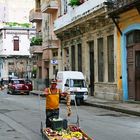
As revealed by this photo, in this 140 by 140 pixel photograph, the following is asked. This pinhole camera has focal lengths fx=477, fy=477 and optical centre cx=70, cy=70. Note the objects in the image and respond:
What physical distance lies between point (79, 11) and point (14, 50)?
4759cm

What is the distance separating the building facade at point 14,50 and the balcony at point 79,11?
3977 cm

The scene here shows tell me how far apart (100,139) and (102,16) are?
19054mm

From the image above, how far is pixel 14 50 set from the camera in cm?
8175

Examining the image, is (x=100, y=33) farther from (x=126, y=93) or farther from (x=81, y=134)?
(x=81, y=134)

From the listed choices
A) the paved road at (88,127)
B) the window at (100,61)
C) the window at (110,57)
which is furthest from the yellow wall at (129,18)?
the paved road at (88,127)

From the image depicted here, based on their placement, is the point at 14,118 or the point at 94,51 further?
the point at 94,51

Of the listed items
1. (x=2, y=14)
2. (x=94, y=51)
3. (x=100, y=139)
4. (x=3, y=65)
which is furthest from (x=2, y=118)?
(x=2, y=14)

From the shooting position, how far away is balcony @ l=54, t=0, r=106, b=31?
104ft

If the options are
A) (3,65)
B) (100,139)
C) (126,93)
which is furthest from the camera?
(3,65)

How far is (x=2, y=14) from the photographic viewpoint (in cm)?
8912

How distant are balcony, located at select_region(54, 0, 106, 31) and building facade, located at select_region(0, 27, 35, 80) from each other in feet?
130

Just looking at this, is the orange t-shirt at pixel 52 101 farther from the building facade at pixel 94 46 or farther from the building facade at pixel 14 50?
the building facade at pixel 14 50

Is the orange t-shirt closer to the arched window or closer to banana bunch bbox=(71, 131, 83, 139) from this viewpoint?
banana bunch bbox=(71, 131, 83, 139)

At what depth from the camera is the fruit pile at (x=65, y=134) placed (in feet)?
39.2
